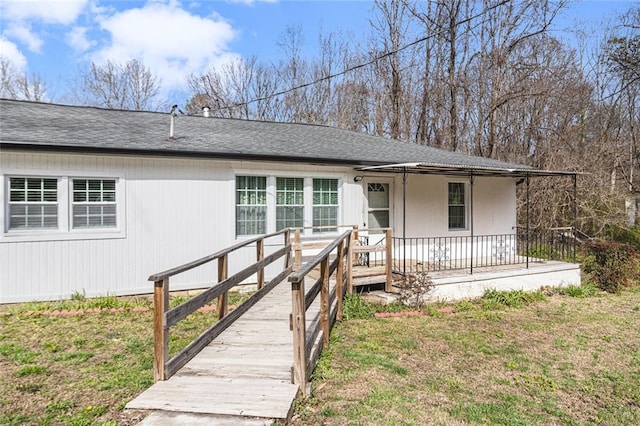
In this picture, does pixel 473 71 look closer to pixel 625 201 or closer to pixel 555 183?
pixel 555 183

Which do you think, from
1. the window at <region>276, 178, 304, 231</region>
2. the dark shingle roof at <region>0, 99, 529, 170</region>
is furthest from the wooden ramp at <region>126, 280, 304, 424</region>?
the dark shingle roof at <region>0, 99, 529, 170</region>

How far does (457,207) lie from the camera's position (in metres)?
11.0

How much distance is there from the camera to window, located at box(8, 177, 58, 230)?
276 inches

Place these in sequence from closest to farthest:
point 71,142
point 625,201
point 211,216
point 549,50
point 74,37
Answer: point 71,142, point 211,216, point 625,201, point 74,37, point 549,50

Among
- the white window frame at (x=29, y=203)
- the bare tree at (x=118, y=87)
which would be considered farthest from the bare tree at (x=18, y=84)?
the white window frame at (x=29, y=203)

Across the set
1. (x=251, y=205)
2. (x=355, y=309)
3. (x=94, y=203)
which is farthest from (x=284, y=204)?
(x=94, y=203)

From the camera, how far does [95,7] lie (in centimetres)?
1291

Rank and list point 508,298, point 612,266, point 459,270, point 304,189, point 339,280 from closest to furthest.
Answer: point 339,280 < point 508,298 < point 459,270 < point 304,189 < point 612,266

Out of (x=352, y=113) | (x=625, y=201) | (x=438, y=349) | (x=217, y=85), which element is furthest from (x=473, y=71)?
(x=438, y=349)

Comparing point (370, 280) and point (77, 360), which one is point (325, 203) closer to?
point (370, 280)

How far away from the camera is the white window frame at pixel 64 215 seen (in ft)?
22.7

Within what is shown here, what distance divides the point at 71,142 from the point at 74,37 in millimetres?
14202

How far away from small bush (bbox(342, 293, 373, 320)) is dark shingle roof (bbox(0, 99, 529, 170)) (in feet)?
11.0

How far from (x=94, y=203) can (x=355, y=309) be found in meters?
5.20
